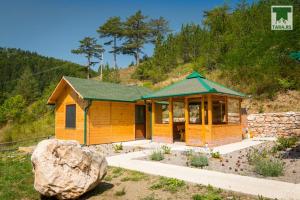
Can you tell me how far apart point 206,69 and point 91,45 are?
33.5 meters

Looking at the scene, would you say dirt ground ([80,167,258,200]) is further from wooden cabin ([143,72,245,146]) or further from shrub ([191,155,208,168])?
wooden cabin ([143,72,245,146])

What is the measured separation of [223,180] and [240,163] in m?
2.70

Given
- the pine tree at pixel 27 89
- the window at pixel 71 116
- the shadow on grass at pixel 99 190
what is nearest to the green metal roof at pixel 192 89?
the window at pixel 71 116

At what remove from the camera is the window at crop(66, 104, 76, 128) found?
53.5ft

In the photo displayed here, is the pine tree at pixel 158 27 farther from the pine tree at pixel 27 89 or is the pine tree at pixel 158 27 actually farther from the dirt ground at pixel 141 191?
the dirt ground at pixel 141 191

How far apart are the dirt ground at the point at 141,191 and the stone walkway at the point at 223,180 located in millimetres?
320

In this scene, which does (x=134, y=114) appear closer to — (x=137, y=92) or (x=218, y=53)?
(x=137, y=92)

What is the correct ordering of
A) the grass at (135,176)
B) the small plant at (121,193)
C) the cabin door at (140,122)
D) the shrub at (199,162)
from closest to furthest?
the small plant at (121,193) < the grass at (135,176) < the shrub at (199,162) < the cabin door at (140,122)

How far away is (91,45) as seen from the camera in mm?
60750

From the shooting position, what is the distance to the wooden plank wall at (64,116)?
15.7 metres

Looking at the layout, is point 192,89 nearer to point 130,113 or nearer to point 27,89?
point 130,113

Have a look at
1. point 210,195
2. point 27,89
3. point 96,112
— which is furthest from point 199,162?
point 27,89

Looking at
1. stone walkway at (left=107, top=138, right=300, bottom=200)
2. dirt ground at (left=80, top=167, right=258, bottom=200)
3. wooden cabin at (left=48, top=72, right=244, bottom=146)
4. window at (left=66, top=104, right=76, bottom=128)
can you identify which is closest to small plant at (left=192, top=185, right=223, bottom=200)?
dirt ground at (left=80, top=167, right=258, bottom=200)

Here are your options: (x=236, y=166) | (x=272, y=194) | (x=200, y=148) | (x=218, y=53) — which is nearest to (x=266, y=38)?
(x=218, y=53)
